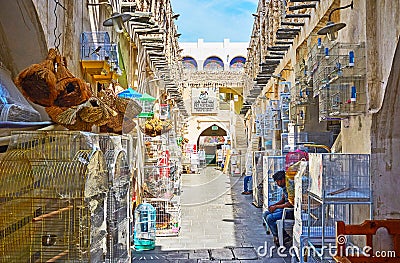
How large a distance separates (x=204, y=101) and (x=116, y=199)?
2280cm

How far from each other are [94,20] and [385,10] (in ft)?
12.2

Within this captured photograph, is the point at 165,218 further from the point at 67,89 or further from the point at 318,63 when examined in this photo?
the point at 67,89

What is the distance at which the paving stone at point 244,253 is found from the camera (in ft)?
22.6

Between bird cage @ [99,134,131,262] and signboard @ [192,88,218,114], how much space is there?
22.1m

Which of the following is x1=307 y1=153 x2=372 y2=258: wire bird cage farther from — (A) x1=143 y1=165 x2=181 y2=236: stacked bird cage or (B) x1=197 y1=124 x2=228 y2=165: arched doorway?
(B) x1=197 y1=124 x2=228 y2=165: arched doorway

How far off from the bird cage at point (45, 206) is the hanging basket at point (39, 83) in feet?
2.03

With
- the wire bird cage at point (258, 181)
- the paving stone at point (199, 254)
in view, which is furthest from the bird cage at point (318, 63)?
the wire bird cage at point (258, 181)

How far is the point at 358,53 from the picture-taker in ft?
17.9

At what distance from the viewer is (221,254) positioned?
23.1ft

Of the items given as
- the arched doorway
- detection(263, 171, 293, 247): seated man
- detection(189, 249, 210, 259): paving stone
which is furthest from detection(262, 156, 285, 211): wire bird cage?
the arched doorway

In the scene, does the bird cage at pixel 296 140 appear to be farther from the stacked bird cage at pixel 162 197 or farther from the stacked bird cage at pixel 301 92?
the stacked bird cage at pixel 162 197

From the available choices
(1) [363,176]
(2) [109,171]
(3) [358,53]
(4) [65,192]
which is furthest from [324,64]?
(4) [65,192]

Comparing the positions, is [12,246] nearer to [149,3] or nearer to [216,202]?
[149,3]

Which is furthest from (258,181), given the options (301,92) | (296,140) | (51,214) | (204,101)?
(204,101)
